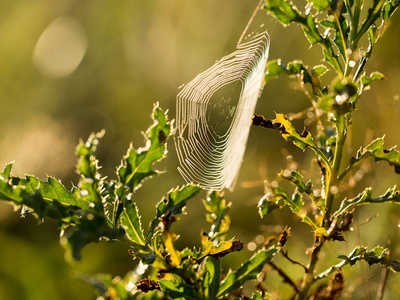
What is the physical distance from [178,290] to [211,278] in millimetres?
61

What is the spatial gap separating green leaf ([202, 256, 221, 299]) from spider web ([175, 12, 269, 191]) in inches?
20.7

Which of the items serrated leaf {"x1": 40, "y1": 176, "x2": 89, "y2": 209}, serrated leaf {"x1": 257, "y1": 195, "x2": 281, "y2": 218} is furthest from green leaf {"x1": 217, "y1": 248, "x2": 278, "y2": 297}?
serrated leaf {"x1": 40, "y1": 176, "x2": 89, "y2": 209}

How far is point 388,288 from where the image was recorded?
133 cm

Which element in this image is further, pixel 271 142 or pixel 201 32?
pixel 201 32

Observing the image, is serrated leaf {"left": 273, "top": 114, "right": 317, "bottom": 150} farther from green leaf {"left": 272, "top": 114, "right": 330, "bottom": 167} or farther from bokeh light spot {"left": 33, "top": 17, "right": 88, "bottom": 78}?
bokeh light spot {"left": 33, "top": 17, "right": 88, "bottom": 78}

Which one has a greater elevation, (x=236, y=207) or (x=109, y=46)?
(x=109, y=46)

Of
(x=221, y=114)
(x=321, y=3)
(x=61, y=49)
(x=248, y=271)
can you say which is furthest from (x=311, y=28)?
(x=61, y=49)

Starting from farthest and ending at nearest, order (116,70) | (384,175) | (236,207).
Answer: (116,70) → (236,207) → (384,175)

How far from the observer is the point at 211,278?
27.1 inches

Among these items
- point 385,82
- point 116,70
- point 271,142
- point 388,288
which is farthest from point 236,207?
point 116,70

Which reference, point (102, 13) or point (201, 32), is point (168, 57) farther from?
point (102, 13)

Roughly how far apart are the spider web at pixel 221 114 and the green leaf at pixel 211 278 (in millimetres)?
526

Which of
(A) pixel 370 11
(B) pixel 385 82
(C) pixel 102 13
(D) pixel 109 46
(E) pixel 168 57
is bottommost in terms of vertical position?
(A) pixel 370 11

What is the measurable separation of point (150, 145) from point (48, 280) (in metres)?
1.45
